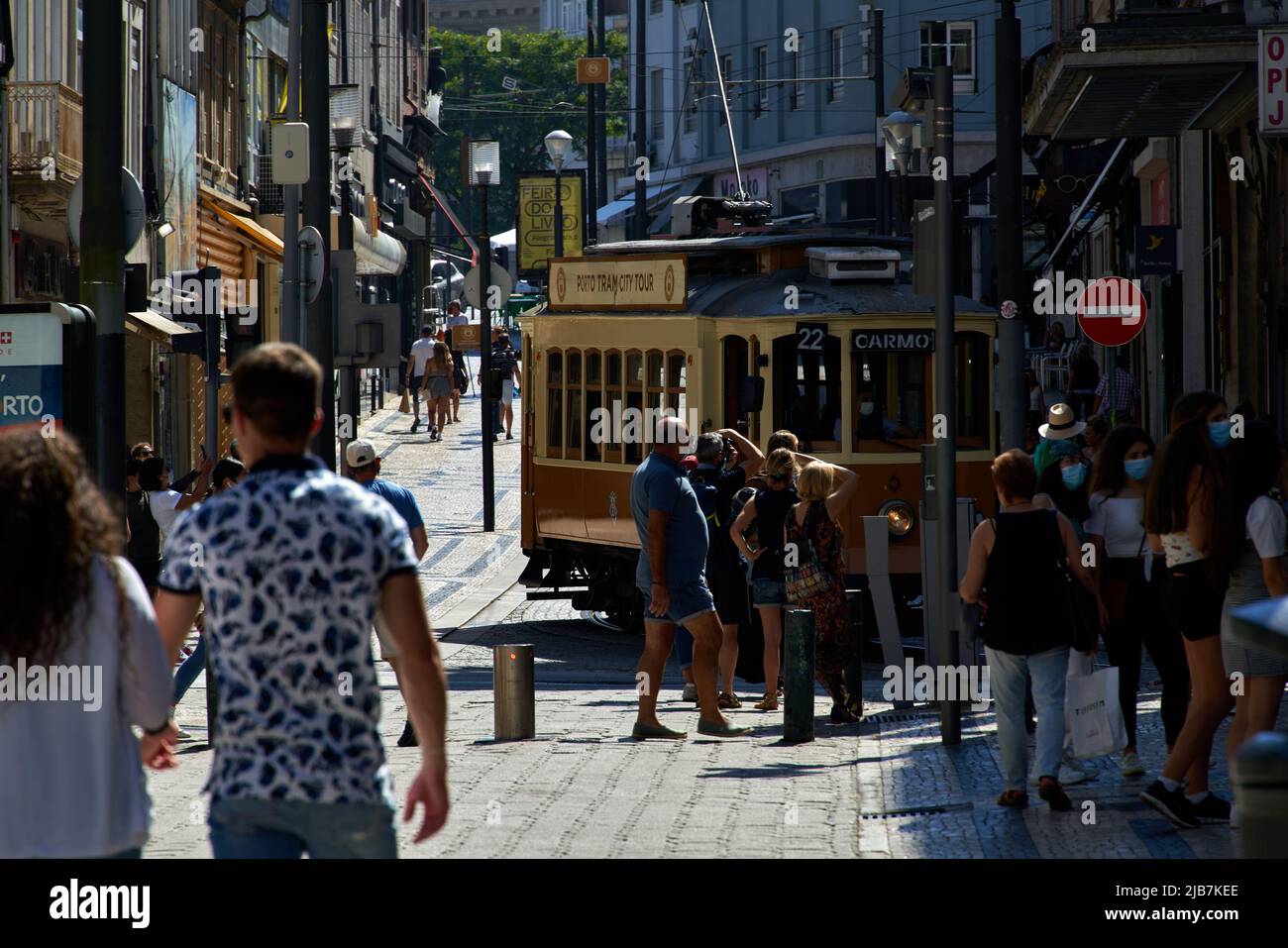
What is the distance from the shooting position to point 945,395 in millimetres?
12141

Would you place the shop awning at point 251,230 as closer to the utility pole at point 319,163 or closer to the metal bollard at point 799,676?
the utility pole at point 319,163

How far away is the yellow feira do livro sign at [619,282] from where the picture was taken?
18.4m

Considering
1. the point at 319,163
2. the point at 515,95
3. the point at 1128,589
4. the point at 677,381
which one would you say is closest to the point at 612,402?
the point at 677,381

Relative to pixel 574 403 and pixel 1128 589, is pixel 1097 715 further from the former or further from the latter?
pixel 574 403

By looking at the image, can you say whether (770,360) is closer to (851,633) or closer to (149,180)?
(851,633)

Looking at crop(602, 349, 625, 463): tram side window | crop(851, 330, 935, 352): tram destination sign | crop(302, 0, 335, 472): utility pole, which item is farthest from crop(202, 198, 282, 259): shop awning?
crop(851, 330, 935, 352): tram destination sign

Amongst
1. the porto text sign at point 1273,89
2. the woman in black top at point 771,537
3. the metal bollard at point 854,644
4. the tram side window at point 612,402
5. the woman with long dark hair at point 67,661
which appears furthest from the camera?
the tram side window at point 612,402

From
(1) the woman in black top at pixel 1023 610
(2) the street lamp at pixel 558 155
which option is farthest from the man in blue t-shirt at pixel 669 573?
(2) the street lamp at pixel 558 155

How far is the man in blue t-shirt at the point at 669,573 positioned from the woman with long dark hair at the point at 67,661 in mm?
7561

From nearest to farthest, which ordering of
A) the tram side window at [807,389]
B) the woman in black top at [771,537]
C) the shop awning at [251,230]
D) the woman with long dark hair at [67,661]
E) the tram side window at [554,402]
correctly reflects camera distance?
the woman with long dark hair at [67,661] < the woman in black top at [771,537] < the tram side window at [807,389] < the tram side window at [554,402] < the shop awning at [251,230]

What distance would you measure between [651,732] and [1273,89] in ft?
22.1

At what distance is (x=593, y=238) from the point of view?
3838cm

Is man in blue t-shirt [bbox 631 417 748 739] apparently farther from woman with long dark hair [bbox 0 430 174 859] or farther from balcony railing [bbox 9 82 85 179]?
balcony railing [bbox 9 82 85 179]
